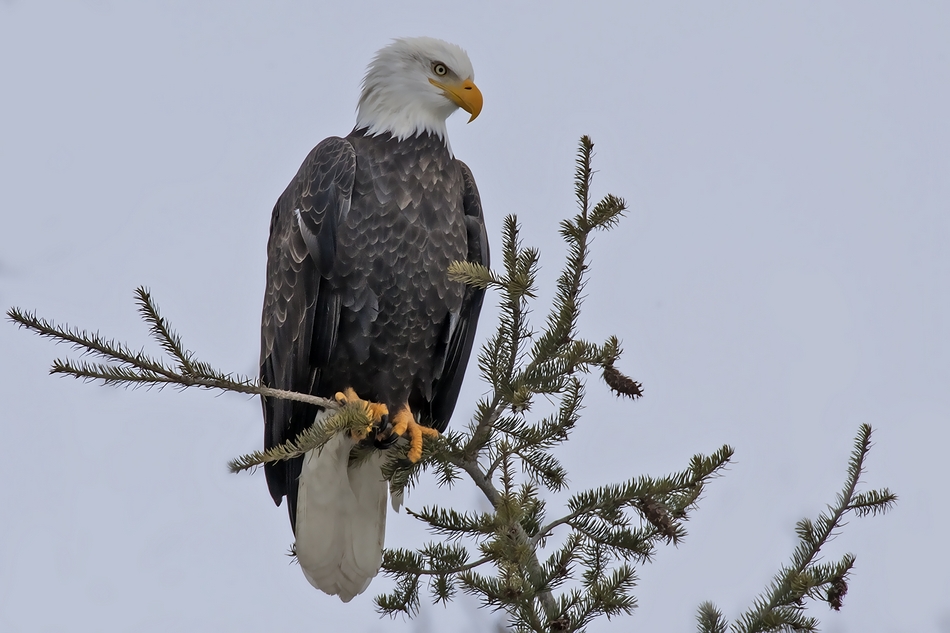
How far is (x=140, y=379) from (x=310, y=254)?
1657 millimetres

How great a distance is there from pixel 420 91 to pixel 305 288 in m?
1.17

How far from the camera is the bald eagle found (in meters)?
3.93

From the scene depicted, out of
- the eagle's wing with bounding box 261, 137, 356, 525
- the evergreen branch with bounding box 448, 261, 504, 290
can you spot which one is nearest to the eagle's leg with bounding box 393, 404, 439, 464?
the eagle's wing with bounding box 261, 137, 356, 525

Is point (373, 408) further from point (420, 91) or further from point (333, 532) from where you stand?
point (420, 91)

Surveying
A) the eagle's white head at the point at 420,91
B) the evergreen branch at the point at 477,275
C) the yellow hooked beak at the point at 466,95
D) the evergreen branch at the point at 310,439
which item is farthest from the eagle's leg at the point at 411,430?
the yellow hooked beak at the point at 466,95

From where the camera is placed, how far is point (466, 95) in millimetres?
4336

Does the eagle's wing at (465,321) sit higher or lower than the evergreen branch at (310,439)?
higher

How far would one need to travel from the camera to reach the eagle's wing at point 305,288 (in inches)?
155

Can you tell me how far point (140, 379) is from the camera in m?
2.34

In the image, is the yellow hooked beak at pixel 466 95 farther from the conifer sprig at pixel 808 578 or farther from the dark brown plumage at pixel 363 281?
the conifer sprig at pixel 808 578

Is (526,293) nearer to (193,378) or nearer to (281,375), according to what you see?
(193,378)

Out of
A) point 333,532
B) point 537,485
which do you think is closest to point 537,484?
point 537,485

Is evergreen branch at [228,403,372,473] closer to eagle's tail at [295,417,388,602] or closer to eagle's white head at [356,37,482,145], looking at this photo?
eagle's tail at [295,417,388,602]

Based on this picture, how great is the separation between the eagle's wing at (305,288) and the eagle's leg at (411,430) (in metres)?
0.40
